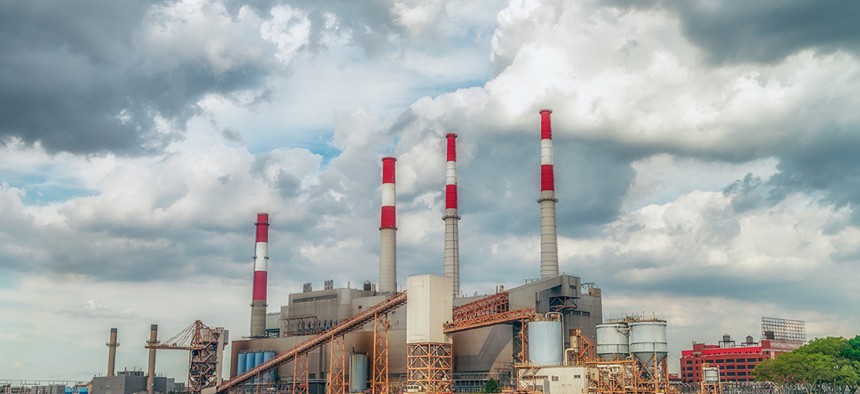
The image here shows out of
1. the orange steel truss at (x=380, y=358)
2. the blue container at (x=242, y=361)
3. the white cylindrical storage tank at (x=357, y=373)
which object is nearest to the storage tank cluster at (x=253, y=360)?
the blue container at (x=242, y=361)

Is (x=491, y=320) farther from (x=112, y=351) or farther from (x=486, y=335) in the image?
(x=112, y=351)

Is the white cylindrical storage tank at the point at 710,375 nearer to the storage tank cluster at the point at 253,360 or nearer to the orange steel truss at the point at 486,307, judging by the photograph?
the orange steel truss at the point at 486,307

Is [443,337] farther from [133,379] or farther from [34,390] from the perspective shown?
[34,390]

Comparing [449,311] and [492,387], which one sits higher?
[449,311]

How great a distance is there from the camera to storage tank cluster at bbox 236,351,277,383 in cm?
12072

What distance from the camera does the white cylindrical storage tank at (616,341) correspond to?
8488 centimetres

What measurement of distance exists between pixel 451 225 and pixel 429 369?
32.6m

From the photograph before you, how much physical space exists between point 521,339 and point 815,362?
42420 mm

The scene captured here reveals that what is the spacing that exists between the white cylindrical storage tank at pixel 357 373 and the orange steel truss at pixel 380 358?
138 centimetres

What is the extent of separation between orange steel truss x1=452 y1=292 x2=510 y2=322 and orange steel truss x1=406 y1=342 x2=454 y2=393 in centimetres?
723

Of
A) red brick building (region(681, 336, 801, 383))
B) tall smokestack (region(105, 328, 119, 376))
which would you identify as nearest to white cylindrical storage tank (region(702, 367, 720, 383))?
red brick building (region(681, 336, 801, 383))

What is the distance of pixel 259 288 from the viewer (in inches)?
5408

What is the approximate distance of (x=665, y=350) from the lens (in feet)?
272

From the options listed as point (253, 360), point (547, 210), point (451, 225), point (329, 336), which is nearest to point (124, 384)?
point (253, 360)
